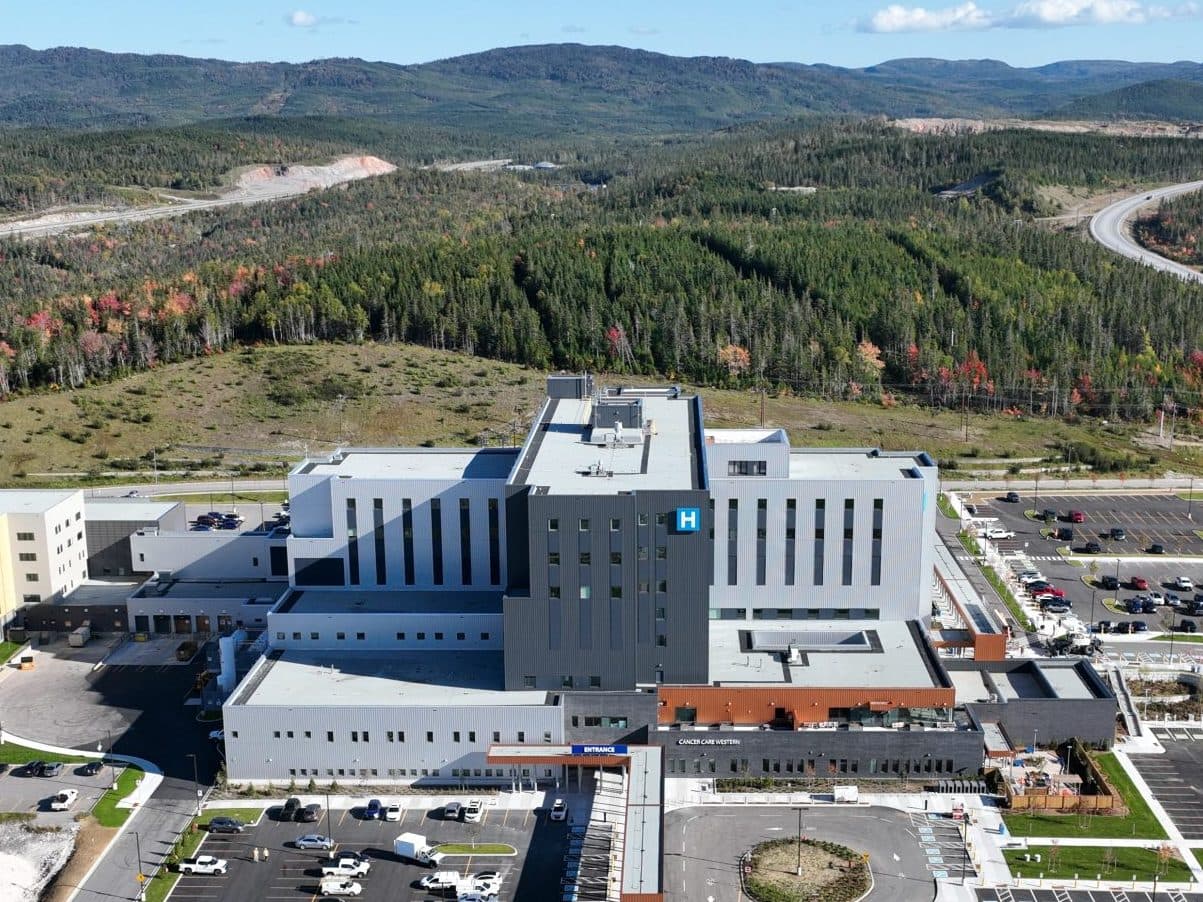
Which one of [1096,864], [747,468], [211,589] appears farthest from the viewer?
[211,589]

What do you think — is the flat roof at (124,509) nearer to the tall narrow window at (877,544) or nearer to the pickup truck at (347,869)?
the pickup truck at (347,869)

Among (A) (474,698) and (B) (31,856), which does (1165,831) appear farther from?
(B) (31,856)

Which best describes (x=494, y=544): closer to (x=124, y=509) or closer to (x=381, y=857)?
(x=381, y=857)

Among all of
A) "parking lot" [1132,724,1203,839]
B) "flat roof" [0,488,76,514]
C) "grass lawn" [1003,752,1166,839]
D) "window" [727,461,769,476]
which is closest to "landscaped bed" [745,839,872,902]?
"grass lawn" [1003,752,1166,839]

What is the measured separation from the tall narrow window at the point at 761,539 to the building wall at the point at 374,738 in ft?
64.3

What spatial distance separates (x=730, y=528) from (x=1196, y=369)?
130 meters

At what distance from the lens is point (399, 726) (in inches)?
3127

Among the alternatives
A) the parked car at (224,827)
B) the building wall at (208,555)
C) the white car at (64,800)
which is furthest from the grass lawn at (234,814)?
the building wall at (208,555)

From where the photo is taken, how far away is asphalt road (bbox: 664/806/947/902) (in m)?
68.4

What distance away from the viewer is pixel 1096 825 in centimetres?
7475

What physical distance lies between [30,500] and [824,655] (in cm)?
6890

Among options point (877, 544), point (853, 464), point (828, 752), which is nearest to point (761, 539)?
point (877, 544)

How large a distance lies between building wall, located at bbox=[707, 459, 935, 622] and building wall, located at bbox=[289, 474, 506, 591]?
16.3 metres

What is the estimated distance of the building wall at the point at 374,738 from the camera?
79.2 metres
